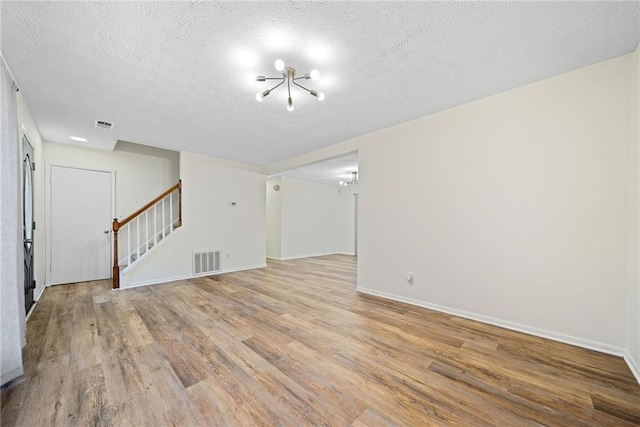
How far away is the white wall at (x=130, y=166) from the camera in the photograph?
4.35m

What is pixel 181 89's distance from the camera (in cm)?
244

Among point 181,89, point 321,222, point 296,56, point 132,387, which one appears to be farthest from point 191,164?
point 321,222

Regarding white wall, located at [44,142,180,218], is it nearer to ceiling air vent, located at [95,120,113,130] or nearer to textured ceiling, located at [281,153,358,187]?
ceiling air vent, located at [95,120,113,130]

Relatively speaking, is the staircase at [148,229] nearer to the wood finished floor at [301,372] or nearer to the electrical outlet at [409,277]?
the wood finished floor at [301,372]

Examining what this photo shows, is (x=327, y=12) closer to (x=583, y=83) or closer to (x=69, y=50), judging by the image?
(x=69, y=50)

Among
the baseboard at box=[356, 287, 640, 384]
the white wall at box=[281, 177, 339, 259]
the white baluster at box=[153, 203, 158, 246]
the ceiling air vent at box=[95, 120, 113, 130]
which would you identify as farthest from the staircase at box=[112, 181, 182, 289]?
the baseboard at box=[356, 287, 640, 384]

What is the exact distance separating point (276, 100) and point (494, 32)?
2.02 meters

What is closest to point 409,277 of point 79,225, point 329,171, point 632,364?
point 632,364

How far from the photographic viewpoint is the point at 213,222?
16.9 ft

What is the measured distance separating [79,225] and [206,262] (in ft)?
7.60

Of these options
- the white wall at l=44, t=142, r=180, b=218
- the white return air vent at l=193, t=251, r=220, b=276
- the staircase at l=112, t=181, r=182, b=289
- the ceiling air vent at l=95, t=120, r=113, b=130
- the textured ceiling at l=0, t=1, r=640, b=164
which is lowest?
the white return air vent at l=193, t=251, r=220, b=276

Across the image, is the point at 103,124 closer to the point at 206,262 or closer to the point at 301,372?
the point at 206,262

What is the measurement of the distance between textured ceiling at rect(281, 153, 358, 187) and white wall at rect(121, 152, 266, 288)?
3.96 ft

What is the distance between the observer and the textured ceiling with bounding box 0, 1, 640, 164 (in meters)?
1.53
